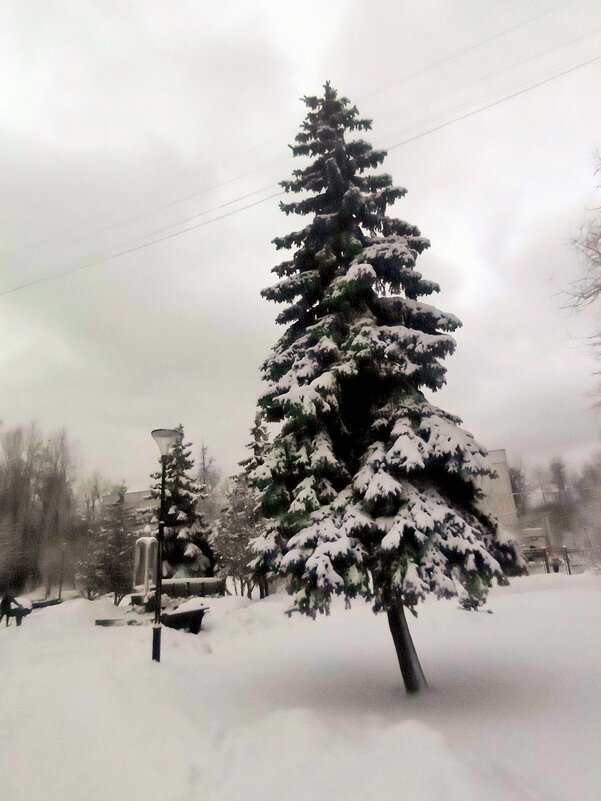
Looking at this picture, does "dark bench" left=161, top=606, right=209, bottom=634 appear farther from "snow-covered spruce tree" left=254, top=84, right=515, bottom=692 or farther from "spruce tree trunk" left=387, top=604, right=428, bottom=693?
"spruce tree trunk" left=387, top=604, right=428, bottom=693

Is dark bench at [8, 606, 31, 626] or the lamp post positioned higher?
the lamp post

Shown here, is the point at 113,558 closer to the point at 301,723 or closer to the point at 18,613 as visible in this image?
the point at 18,613

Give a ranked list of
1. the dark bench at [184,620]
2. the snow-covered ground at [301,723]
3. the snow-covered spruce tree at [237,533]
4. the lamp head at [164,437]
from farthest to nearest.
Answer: the snow-covered spruce tree at [237,533], the dark bench at [184,620], the lamp head at [164,437], the snow-covered ground at [301,723]

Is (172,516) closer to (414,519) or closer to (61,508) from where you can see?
(61,508)

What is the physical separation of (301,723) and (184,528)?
2072 centimetres

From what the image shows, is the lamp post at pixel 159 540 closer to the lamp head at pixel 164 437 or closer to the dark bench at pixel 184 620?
the lamp head at pixel 164 437

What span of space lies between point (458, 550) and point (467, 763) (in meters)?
2.24

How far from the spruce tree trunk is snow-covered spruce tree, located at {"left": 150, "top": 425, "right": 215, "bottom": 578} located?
19.2 meters

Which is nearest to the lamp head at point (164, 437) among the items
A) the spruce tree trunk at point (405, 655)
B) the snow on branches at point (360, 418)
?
the snow on branches at point (360, 418)

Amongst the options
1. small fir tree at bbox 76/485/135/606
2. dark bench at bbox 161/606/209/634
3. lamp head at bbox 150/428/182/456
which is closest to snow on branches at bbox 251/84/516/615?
lamp head at bbox 150/428/182/456

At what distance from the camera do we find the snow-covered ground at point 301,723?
4562mm

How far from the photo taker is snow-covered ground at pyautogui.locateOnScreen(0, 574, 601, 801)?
4.56 m

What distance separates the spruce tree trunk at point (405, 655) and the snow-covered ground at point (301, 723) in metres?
0.21

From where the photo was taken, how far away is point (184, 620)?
14938 mm
